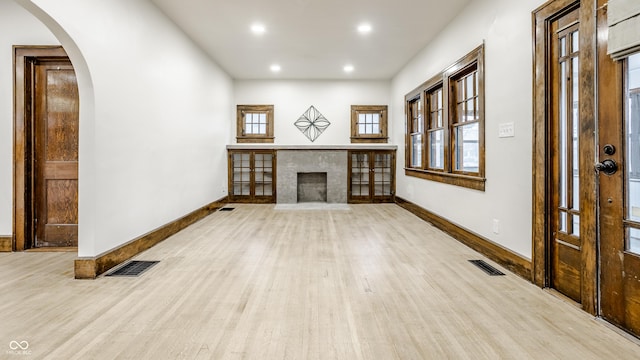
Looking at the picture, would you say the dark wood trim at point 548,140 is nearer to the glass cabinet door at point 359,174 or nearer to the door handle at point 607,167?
the door handle at point 607,167

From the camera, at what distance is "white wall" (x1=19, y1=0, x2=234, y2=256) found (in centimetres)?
277

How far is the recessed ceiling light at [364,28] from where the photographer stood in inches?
181

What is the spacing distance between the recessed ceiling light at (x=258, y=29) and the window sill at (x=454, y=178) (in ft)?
10.5

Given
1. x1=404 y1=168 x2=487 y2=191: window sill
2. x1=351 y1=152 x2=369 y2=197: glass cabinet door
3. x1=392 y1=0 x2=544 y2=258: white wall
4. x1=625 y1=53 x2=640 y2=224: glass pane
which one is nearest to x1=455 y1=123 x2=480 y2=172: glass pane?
x1=404 y1=168 x2=487 y2=191: window sill

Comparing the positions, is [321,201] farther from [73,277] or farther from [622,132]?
[622,132]

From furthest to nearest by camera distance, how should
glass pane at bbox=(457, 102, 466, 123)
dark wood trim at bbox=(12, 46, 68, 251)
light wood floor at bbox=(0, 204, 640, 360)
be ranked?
glass pane at bbox=(457, 102, 466, 123)
dark wood trim at bbox=(12, 46, 68, 251)
light wood floor at bbox=(0, 204, 640, 360)

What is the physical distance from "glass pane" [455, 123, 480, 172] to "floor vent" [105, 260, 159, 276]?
12.0ft

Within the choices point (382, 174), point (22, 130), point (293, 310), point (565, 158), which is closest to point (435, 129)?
point (382, 174)

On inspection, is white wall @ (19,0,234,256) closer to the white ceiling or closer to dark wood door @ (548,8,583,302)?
the white ceiling

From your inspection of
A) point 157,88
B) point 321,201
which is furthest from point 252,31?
point 321,201

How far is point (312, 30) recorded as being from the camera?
474 centimetres

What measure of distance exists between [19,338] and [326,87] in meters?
6.93

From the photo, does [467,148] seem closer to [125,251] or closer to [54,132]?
[125,251]

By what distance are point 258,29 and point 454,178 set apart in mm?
3342
